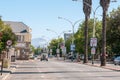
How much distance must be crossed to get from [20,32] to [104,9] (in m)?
73.8

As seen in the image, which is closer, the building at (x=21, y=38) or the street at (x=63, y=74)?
the street at (x=63, y=74)

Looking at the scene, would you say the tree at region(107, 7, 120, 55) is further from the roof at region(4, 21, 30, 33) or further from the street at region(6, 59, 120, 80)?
the street at region(6, 59, 120, 80)

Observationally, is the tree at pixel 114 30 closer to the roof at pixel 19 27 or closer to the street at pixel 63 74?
the roof at pixel 19 27

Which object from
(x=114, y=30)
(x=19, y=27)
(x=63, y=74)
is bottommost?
(x=63, y=74)

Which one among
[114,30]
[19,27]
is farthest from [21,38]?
[114,30]

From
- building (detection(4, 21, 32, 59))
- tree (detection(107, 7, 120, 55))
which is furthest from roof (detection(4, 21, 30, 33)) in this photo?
tree (detection(107, 7, 120, 55))

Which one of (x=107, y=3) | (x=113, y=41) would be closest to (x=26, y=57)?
(x=113, y=41)

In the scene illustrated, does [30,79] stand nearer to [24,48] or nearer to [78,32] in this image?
[24,48]

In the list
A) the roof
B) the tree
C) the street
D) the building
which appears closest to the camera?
the street

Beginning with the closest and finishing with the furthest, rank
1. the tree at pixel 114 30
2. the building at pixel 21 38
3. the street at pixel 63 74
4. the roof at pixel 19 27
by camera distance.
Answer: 1. the street at pixel 63 74
2. the tree at pixel 114 30
3. the building at pixel 21 38
4. the roof at pixel 19 27

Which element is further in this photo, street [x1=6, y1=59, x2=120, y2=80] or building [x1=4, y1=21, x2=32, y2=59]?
building [x1=4, y1=21, x2=32, y2=59]

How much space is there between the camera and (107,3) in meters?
62.3

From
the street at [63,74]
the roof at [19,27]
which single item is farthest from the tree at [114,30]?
the street at [63,74]

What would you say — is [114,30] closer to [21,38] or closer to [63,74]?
[21,38]
